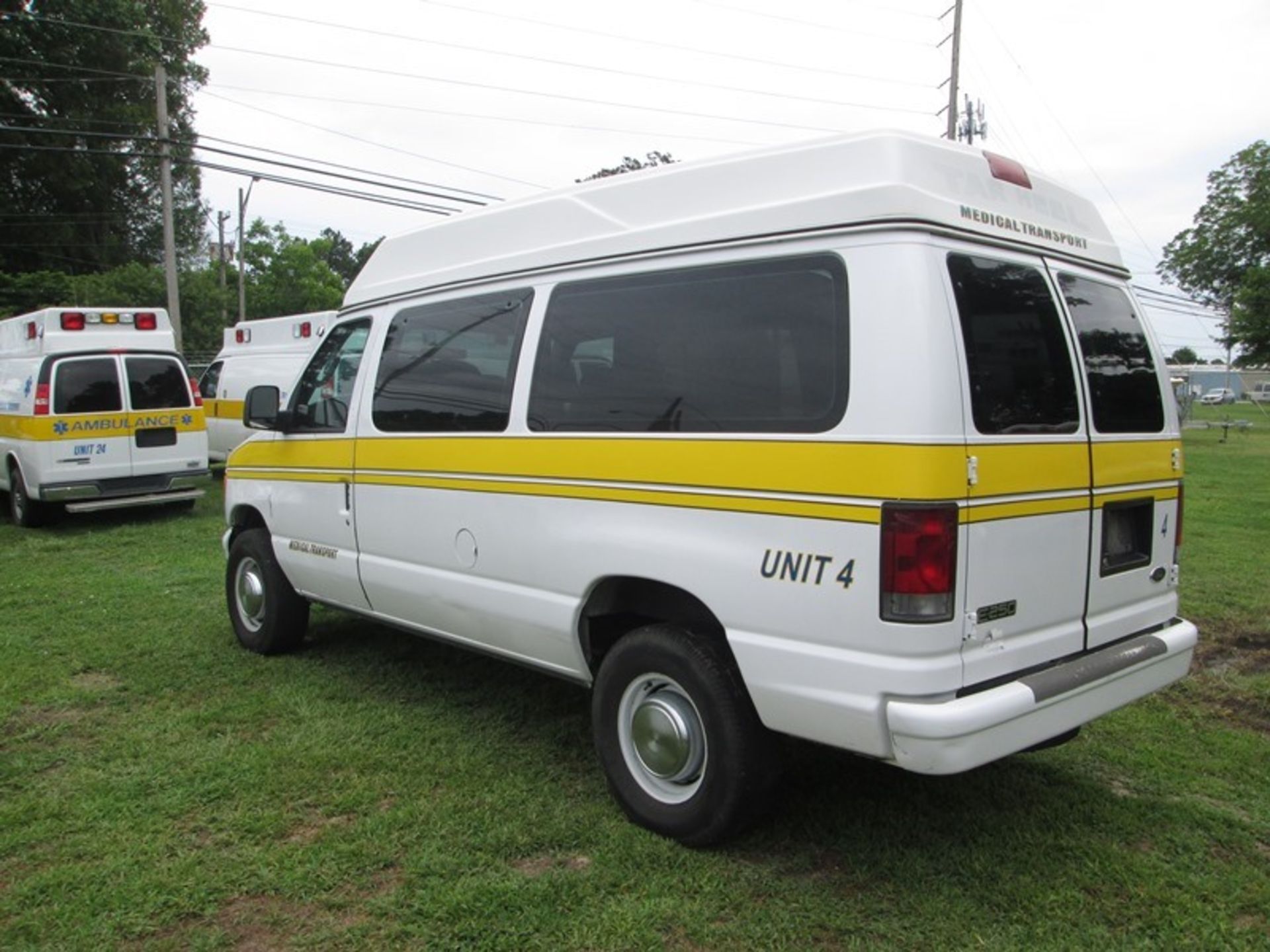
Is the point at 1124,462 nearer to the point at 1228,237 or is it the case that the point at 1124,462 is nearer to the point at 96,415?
the point at 96,415

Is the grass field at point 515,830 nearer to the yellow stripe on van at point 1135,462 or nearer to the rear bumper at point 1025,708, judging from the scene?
the rear bumper at point 1025,708

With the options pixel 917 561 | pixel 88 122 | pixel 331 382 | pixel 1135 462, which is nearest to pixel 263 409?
pixel 331 382

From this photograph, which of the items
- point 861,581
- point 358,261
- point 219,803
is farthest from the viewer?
point 358,261

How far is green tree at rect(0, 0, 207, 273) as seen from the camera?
28172 mm

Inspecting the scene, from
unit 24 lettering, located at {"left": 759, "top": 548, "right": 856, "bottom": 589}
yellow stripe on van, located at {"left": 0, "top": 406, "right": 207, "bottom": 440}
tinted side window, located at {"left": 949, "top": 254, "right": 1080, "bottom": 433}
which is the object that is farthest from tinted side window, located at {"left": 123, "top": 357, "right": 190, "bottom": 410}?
tinted side window, located at {"left": 949, "top": 254, "right": 1080, "bottom": 433}

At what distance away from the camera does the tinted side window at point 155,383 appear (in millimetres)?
11547

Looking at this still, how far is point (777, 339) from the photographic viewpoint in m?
3.27

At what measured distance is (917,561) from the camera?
2848 mm

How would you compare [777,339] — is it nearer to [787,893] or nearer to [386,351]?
[787,893]

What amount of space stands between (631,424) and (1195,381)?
9359cm

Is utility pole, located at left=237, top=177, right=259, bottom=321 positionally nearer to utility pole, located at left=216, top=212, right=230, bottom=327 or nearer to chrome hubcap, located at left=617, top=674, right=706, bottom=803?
utility pole, located at left=216, top=212, right=230, bottom=327

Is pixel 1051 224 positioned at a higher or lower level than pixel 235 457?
higher

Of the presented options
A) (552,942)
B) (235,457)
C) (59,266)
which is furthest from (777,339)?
(59,266)

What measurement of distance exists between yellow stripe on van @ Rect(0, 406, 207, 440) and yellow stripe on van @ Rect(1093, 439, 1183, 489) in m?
11.1
